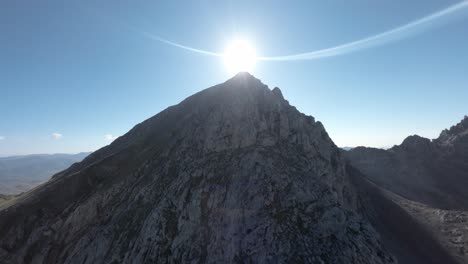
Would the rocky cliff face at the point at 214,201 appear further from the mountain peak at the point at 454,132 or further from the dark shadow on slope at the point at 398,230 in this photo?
the mountain peak at the point at 454,132

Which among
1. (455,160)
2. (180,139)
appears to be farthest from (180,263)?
(455,160)

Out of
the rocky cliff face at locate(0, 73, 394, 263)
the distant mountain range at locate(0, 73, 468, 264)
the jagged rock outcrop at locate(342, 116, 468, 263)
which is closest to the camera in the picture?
the rocky cliff face at locate(0, 73, 394, 263)

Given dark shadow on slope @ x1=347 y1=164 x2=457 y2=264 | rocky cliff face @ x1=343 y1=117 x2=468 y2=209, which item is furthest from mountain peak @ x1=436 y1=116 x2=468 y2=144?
dark shadow on slope @ x1=347 y1=164 x2=457 y2=264

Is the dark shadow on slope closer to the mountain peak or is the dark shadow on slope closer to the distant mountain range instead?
the distant mountain range

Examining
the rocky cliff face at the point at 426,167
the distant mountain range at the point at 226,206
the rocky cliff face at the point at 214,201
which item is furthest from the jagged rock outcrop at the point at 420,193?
the rocky cliff face at the point at 214,201

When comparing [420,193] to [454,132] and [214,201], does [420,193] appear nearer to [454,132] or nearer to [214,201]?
[454,132]

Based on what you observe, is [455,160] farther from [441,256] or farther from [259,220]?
[259,220]
